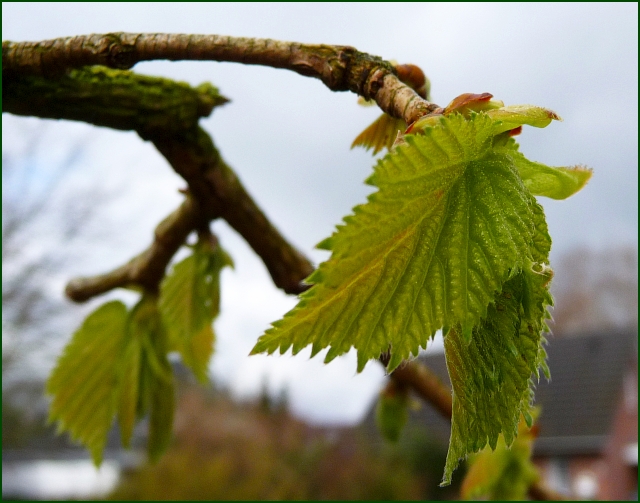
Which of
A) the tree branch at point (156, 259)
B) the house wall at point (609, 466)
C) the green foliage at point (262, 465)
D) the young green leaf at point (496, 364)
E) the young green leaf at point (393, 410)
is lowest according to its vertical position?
the green foliage at point (262, 465)

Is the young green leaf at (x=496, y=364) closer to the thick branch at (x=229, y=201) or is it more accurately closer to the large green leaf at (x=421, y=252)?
the large green leaf at (x=421, y=252)

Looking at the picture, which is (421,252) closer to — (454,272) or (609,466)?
(454,272)

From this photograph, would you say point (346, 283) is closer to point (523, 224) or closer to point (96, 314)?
point (523, 224)

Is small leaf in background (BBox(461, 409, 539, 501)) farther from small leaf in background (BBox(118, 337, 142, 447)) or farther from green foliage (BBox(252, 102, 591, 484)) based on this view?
green foliage (BBox(252, 102, 591, 484))

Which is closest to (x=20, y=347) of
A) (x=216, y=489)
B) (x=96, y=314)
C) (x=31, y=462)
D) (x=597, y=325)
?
(x=31, y=462)

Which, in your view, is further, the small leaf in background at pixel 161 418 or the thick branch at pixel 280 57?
the small leaf in background at pixel 161 418

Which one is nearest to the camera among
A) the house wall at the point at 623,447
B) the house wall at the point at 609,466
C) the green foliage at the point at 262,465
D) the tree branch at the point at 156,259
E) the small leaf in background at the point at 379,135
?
the small leaf in background at the point at 379,135

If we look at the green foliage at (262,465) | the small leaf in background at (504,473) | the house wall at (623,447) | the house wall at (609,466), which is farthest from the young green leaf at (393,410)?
the house wall at (623,447)
